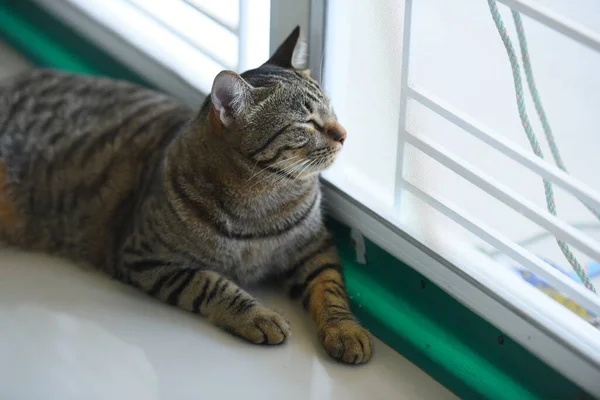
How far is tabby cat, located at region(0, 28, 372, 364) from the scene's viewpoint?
5.29ft

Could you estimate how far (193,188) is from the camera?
1.68 m

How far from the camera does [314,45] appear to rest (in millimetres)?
1773

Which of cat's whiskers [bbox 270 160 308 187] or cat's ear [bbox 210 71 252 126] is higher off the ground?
cat's ear [bbox 210 71 252 126]

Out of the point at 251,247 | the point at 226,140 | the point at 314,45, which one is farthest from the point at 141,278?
the point at 314,45

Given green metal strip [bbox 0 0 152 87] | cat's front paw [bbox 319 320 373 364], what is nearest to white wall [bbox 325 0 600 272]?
cat's front paw [bbox 319 320 373 364]

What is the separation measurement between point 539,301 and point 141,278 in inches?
30.6

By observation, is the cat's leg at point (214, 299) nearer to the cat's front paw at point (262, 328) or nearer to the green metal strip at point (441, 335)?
the cat's front paw at point (262, 328)

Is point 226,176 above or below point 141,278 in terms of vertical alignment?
above

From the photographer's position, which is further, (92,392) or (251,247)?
(251,247)

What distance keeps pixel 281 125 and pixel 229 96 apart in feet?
0.38

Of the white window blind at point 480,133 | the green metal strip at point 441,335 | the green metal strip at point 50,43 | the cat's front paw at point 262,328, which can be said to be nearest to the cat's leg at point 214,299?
the cat's front paw at point 262,328

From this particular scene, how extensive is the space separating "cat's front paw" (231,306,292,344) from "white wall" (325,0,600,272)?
0.32 meters

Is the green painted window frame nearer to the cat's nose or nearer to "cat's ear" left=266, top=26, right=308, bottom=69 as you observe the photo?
the cat's nose

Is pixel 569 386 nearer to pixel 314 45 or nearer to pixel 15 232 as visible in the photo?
pixel 314 45
